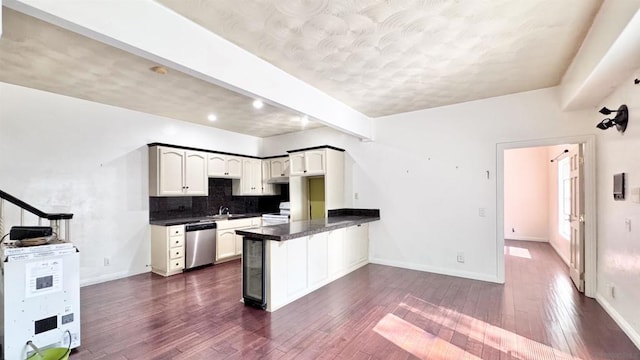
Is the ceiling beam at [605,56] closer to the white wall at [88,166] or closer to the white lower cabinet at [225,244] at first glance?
the white lower cabinet at [225,244]

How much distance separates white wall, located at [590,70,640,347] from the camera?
2486mm

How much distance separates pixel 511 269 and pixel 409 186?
2177 mm

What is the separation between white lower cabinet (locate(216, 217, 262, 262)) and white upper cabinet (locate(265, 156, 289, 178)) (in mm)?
1226

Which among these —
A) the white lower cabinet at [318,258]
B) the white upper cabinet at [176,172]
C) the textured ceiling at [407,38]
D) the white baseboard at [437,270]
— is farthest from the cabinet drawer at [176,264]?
the textured ceiling at [407,38]

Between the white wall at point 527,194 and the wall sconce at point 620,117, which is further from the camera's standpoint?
the white wall at point 527,194

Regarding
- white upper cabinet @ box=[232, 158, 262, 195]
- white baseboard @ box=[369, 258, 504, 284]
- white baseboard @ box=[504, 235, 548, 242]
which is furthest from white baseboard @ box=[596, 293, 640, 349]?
white upper cabinet @ box=[232, 158, 262, 195]

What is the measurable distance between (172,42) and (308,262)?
280 cm

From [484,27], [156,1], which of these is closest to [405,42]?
[484,27]

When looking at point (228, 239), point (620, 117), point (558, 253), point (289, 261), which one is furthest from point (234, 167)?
point (558, 253)

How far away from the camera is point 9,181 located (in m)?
3.60

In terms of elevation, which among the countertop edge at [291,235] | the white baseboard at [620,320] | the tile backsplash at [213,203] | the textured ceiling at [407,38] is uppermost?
the textured ceiling at [407,38]

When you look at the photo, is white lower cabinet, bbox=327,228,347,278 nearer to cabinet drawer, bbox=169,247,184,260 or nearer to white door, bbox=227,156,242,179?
cabinet drawer, bbox=169,247,184,260

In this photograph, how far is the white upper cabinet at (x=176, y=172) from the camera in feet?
15.6

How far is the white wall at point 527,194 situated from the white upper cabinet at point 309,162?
5.65 meters
